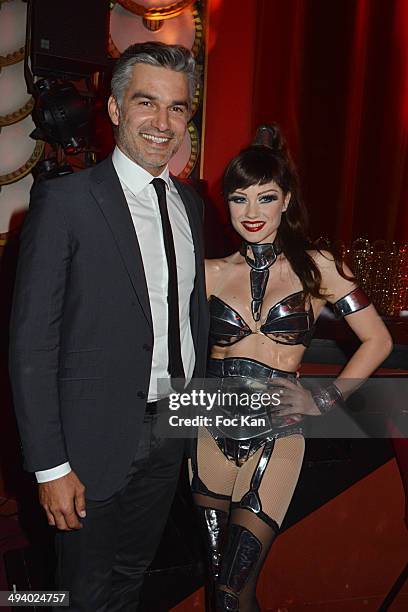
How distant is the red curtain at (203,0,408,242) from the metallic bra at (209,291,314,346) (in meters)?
2.59

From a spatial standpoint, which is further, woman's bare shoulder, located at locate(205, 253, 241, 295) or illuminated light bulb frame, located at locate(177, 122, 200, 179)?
Answer: illuminated light bulb frame, located at locate(177, 122, 200, 179)

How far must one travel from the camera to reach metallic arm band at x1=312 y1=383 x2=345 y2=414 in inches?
77.5

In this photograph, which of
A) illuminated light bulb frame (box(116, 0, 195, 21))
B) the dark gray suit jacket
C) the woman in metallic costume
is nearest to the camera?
the dark gray suit jacket

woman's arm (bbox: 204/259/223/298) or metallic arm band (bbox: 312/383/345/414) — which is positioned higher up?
woman's arm (bbox: 204/259/223/298)

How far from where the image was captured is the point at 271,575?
2.38 metres

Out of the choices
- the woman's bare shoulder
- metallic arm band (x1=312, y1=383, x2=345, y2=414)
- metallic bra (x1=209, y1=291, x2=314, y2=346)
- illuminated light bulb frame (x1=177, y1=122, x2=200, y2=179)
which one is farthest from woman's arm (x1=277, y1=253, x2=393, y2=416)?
illuminated light bulb frame (x1=177, y1=122, x2=200, y2=179)

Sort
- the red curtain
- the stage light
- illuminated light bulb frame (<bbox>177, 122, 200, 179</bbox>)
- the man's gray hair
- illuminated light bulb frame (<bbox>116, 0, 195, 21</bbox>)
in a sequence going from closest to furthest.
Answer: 1. the man's gray hair
2. the stage light
3. illuminated light bulb frame (<bbox>116, 0, 195, 21</bbox>)
4. illuminated light bulb frame (<bbox>177, 122, 200, 179</bbox>)
5. the red curtain

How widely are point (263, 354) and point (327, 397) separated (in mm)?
241

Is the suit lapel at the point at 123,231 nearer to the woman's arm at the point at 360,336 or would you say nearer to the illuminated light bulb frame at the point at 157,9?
the woman's arm at the point at 360,336

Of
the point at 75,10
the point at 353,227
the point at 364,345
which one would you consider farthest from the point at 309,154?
the point at 364,345

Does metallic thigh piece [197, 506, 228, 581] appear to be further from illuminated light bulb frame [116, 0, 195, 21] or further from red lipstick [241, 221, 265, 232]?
illuminated light bulb frame [116, 0, 195, 21]

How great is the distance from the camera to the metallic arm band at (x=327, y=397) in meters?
1.97

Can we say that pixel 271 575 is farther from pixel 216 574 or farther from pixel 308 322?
pixel 308 322

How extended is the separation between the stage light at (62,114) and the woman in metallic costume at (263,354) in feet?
4.25
